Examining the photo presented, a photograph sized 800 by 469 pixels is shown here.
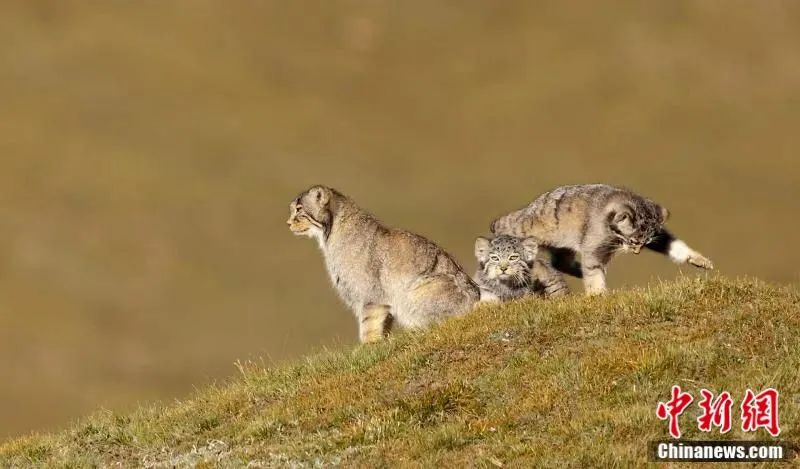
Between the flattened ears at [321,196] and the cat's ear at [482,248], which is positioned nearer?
the cat's ear at [482,248]

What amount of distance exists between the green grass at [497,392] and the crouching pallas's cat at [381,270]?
175 cm

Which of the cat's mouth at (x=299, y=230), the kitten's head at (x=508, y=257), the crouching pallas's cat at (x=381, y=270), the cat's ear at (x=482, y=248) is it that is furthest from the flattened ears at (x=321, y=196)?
the kitten's head at (x=508, y=257)

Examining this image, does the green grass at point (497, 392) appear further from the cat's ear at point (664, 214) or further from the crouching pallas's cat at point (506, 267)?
the cat's ear at point (664, 214)

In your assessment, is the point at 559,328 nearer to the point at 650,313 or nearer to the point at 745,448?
the point at 650,313

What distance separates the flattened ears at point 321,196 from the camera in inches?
842

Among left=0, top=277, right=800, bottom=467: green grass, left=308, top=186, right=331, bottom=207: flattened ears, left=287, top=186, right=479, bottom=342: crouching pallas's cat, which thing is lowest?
left=0, top=277, right=800, bottom=467: green grass

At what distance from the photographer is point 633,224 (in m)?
21.0

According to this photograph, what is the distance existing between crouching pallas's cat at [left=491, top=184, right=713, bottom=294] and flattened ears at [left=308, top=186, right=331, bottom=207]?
359 centimetres

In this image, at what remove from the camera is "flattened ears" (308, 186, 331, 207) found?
70.1 ft

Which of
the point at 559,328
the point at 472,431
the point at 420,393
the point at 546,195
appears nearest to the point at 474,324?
the point at 559,328

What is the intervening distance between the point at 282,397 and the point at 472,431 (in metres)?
3.89

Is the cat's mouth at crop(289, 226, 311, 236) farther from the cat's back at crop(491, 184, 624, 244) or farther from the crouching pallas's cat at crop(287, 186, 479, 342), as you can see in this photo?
the cat's back at crop(491, 184, 624, 244)

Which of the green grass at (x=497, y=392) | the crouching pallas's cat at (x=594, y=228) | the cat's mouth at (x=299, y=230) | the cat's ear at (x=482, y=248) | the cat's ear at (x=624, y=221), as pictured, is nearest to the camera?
the green grass at (x=497, y=392)

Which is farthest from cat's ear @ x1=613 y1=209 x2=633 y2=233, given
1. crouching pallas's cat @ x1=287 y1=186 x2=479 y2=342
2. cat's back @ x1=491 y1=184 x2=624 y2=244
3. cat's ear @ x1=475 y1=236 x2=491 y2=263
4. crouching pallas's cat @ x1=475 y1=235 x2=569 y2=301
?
crouching pallas's cat @ x1=287 y1=186 x2=479 y2=342
